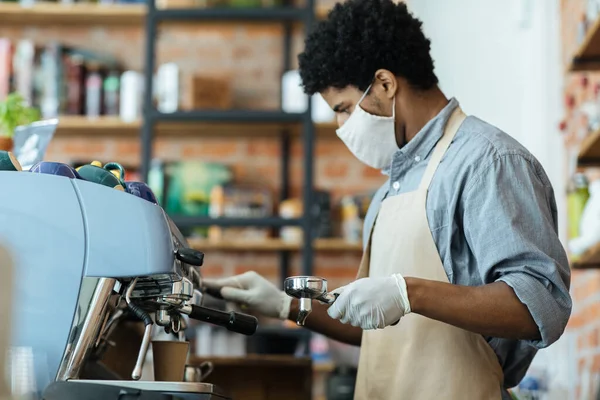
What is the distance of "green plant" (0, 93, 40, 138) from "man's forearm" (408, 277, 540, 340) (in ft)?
3.03

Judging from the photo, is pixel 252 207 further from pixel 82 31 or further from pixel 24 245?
pixel 24 245

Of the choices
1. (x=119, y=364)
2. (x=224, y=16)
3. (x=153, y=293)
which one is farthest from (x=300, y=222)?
(x=153, y=293)

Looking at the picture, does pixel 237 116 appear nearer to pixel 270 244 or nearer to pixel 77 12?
pixel 270 244

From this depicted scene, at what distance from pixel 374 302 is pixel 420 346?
259mm

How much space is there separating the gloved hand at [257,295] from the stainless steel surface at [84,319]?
685mm

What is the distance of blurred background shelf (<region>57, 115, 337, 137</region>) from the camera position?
3793 millimetres

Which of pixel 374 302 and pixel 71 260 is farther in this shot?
pixel 374 302

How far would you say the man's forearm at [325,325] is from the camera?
6.39ft

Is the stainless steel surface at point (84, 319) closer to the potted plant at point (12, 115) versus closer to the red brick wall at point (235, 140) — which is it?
the potted plant at point (12, 115)

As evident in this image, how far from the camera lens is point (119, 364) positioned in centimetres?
185

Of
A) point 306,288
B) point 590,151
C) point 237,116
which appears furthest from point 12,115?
point 237,116

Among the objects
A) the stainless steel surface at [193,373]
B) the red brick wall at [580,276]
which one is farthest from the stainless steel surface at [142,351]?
the red brick wall at [580,276]

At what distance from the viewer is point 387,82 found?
180 cm

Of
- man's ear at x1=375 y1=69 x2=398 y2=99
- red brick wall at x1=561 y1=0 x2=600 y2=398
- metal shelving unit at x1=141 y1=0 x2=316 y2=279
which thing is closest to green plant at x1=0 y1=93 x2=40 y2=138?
man's ear at x1=375 y1=69 x2=398 y2=99
